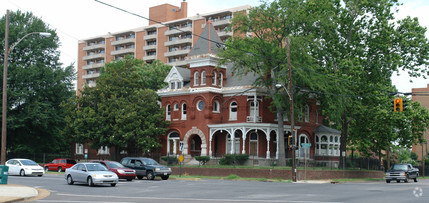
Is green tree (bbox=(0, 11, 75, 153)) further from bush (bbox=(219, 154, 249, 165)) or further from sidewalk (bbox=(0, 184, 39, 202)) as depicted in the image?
sidewalk (bbox=(0, 184, 39, 202))

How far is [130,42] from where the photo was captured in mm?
116312

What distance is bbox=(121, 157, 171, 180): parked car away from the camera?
3650cm

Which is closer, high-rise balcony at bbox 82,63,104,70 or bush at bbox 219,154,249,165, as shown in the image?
bush at bbox 219,154,249,165

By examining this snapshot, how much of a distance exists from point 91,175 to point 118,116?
25179 millimetres

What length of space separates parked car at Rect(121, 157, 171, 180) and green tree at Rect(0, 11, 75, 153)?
23.8 meters

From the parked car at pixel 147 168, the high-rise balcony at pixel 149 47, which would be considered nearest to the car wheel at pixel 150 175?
the parked car at pixel 147 168

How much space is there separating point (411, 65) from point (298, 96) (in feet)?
38.2

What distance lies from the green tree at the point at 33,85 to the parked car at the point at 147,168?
23756mm

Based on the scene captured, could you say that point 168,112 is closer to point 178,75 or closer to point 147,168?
point 178,75

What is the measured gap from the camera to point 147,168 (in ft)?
121

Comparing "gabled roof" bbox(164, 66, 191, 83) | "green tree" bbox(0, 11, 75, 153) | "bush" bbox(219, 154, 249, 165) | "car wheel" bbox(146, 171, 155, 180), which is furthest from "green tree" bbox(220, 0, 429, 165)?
"green tree" bbox(0, 11, 75, 153)

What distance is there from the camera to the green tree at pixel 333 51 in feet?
149

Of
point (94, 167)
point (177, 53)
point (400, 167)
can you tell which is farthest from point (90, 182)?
point (177, 53)

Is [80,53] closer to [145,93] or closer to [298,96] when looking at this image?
[145,93]
